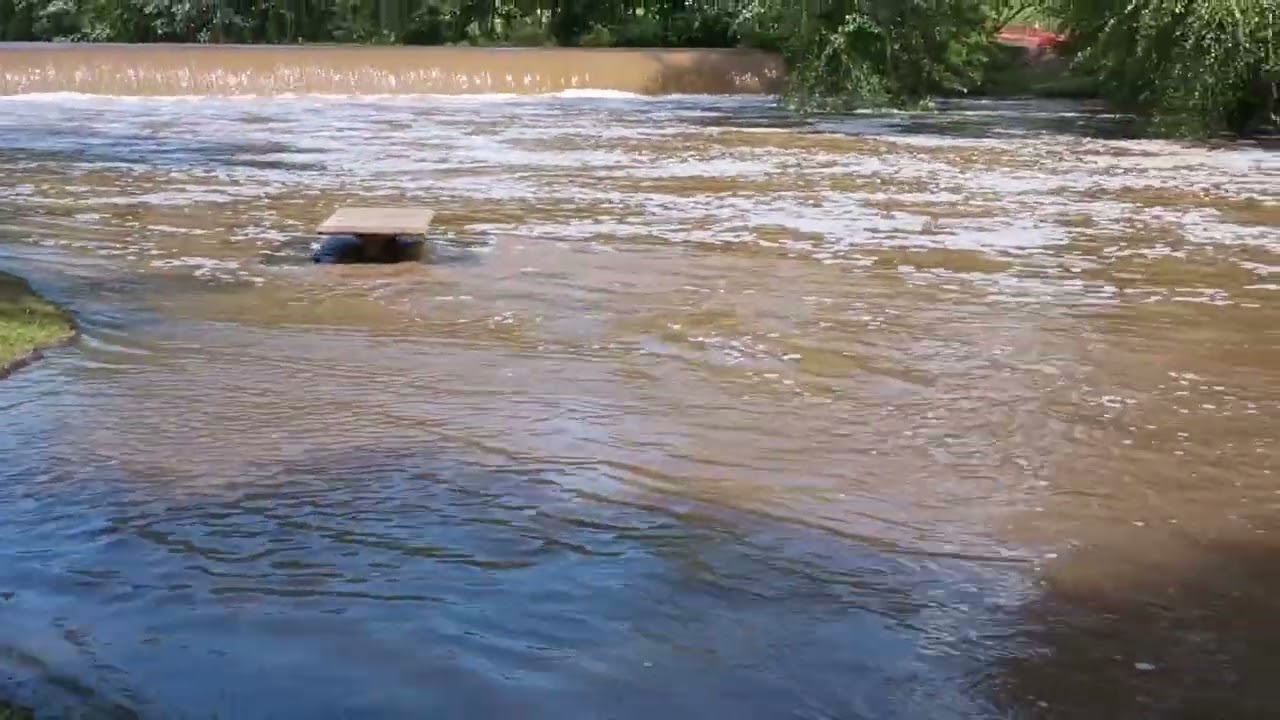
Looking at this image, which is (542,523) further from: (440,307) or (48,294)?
(48,294)

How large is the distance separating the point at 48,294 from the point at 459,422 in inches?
168

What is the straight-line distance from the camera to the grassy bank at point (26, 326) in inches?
317

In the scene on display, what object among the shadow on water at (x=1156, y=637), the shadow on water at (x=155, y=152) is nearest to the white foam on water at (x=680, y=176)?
the shadow on water at (x=155, y=152)

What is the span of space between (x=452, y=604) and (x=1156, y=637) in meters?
2.07

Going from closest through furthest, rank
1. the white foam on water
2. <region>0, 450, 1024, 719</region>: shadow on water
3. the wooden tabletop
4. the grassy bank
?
<region>0, 450, 1024, 719</region>: shadow on water, the grassy bank, the wooden tabletop, the white foam on water

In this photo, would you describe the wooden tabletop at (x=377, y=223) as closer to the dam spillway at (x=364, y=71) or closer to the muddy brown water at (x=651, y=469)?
the muddy brown water at (x=651, y=469)

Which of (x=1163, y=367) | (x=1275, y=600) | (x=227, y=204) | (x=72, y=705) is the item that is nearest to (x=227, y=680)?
(x=72, y=705)

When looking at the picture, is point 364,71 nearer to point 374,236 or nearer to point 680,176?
point 680,176

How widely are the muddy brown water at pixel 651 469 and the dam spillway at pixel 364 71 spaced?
56.4 ft

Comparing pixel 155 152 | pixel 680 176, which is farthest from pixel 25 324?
pixel 155 152

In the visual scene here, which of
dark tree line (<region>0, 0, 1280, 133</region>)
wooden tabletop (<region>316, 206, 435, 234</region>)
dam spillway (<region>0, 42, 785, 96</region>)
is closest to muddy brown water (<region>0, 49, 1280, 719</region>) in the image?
wooden tabletop (<region>316, 206, 435, 234</region>)

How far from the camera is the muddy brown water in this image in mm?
4492

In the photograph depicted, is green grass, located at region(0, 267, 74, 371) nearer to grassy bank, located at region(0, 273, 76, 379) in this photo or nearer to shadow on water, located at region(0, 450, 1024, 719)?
grassy bank, located at region(0, 273, 76, 379)

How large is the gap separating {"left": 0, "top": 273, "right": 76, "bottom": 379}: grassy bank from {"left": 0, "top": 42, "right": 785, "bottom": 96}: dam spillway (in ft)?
70.3
